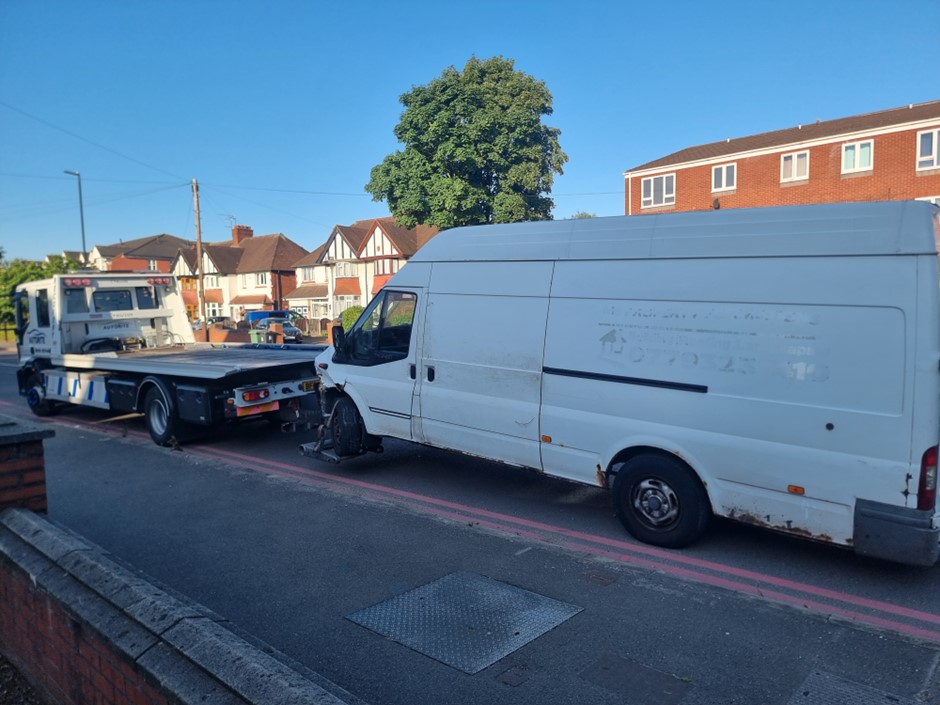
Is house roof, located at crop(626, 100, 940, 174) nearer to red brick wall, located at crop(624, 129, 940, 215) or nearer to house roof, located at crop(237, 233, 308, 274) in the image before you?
red brick wall, located at crop(624, 129, 940, 215)

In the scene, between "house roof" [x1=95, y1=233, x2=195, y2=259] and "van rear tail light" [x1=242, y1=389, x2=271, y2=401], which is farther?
"house roof" [x1=95, y1=233, x2=195, y2=259]

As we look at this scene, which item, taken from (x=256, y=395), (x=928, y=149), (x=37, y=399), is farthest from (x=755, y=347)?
(x=928, y=149)

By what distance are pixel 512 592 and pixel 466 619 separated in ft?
1.68

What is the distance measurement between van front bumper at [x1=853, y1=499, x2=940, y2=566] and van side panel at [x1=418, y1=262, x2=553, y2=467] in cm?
268

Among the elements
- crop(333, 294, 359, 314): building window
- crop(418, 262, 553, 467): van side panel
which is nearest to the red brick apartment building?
crop(333, 294, 359, 314): building window

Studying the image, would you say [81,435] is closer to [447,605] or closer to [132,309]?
[132,309]

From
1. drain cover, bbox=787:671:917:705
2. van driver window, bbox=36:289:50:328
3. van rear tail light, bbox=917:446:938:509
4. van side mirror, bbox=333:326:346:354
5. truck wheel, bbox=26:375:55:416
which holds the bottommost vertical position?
drain cover, bbox=787:671:917:705

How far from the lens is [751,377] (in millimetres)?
5008

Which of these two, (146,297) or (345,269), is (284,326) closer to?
(345,269)

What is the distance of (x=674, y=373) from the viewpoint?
5.38 meters

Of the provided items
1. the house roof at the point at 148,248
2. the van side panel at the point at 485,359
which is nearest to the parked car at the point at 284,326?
the van side panel at the point at 485,359

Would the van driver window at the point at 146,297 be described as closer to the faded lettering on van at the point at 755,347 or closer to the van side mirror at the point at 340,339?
the van side mirror at the point at 340,339

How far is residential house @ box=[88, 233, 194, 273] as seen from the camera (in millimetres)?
75125

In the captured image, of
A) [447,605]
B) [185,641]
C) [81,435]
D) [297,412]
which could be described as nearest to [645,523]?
[447,605]
